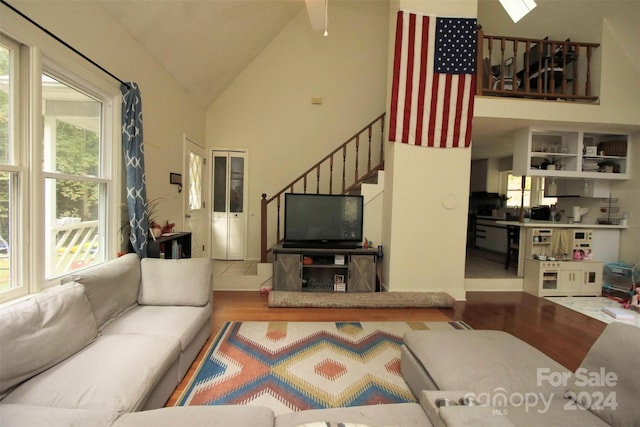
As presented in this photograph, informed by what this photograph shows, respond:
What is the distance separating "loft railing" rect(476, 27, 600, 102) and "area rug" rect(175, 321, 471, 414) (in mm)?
3370

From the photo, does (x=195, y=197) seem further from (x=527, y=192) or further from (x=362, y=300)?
(x=527, y=192)

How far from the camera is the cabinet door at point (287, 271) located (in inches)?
154

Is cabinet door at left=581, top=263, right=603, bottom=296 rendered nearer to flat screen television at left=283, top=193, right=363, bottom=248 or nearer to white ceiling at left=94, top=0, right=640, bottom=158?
white ceiling at left=94, top=0, right=640, bottom=158

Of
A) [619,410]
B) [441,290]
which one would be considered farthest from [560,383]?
[441,290]

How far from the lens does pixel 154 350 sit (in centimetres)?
164

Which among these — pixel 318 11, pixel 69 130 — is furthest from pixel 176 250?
pixel 318 11

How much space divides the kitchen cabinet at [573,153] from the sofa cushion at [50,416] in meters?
5.21

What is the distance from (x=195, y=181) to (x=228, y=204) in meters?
0.77

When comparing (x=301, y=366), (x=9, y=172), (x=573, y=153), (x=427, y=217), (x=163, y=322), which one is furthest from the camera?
(x=573, y=153)

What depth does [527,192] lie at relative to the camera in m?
6.37

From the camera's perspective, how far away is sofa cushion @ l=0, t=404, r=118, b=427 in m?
1.09

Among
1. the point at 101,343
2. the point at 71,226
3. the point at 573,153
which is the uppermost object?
the point at 573,153

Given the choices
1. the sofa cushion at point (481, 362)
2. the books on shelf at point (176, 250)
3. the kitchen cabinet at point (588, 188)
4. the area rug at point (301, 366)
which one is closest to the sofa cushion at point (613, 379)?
the sofa cushion at point (481, 362)

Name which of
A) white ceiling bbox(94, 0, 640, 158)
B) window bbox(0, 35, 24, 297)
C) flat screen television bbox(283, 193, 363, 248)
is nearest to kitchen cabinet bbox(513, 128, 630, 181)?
white ceiling bbox(94, 0, 640, 158)
